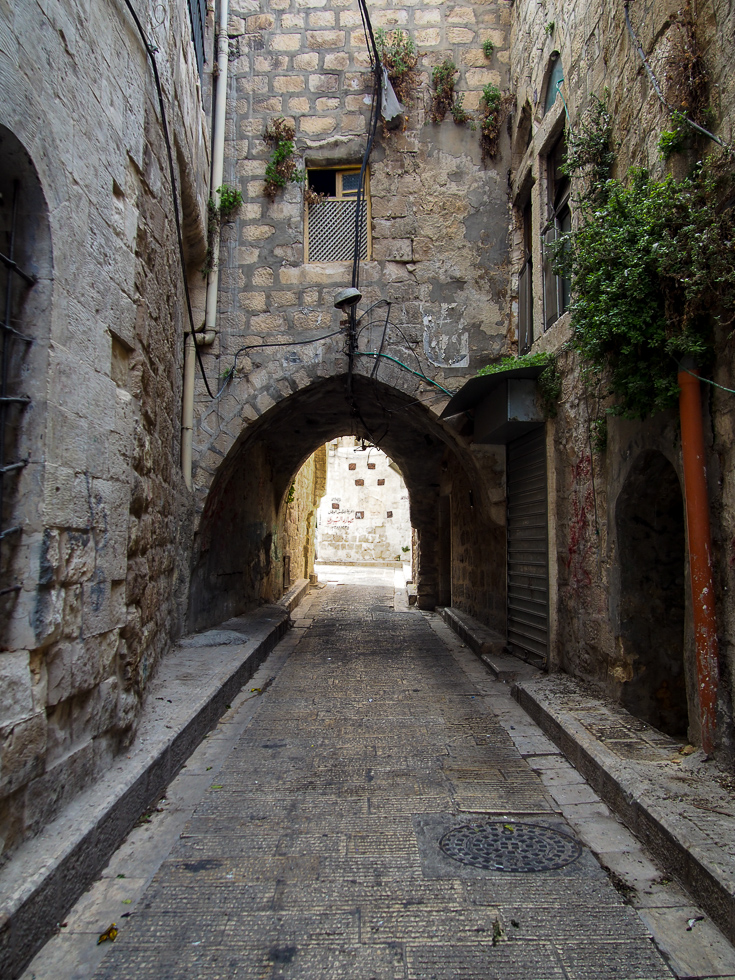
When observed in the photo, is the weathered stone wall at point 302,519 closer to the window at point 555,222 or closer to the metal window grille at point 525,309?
the metal window grille at point 525,309

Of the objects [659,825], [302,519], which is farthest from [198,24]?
[302,519]

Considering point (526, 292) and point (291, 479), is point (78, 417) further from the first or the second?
point (291, 479)

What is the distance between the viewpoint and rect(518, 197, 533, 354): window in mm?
6660

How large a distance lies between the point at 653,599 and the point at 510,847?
7.24 feet

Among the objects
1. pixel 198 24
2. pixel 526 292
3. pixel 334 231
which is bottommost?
pixel 526 292

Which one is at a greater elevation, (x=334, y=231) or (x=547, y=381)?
(x=334, y=231)

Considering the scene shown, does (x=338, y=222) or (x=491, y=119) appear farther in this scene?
(x=338, y=222)

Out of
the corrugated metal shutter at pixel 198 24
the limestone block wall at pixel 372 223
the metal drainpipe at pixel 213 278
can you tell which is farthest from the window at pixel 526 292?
the corrugated metal shutter at pixel 198 24

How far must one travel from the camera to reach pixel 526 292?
680 centimetres

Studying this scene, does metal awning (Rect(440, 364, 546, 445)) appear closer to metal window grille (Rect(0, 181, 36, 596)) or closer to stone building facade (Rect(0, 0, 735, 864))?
stone building facade (Rect(0, 0, 735, 864))

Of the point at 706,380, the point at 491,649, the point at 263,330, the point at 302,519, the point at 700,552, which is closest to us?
the point at 706,380

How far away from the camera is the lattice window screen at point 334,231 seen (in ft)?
24.0

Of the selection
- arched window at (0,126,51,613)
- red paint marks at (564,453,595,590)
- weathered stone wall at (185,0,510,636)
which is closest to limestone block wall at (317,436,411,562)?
weathered stone wall at (185,0,510,636)

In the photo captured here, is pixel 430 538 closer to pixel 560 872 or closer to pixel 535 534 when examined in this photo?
pixel 535 534
